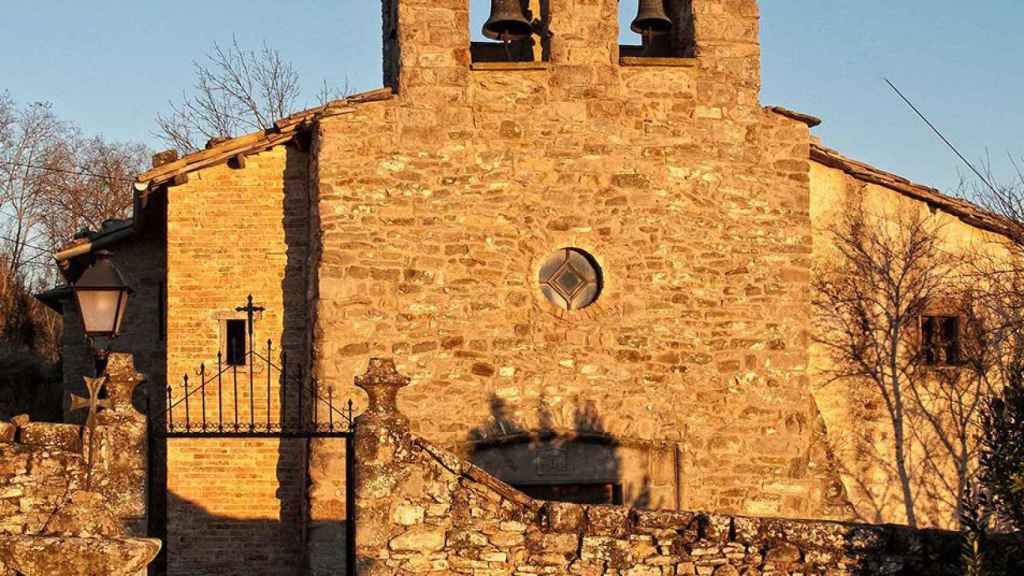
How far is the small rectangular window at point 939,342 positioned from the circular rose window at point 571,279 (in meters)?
4.07

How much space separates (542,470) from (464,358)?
1329 mm

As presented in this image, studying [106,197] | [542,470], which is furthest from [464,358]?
[106,197]

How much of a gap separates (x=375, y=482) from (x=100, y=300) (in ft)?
7.43

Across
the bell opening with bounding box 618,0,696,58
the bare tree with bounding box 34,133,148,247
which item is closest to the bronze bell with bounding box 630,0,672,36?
the bell opening with bounding box 618,0,696,58

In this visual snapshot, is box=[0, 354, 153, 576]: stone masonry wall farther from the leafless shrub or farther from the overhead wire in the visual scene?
the overhead wire

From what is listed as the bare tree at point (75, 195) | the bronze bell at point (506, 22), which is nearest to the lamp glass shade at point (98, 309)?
the bronze bell at point (506, 22)

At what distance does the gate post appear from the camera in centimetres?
905

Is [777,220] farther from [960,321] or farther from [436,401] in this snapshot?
[436,401]

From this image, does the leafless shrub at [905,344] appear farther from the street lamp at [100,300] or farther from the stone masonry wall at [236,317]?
the street lamp at [100,300]

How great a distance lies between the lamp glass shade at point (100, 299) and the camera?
29.8 ft

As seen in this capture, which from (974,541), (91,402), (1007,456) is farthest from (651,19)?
(974,541)

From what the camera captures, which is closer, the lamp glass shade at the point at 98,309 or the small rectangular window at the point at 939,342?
the lamp glass shade at the point at 98,309

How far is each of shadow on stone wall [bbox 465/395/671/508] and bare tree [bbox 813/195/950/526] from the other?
2985 millimetres

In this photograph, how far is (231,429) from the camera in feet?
45.2
